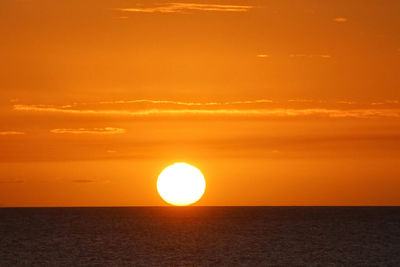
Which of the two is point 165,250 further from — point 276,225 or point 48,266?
point 276,225

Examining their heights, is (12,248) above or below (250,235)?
below

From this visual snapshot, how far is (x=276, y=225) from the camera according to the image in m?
113

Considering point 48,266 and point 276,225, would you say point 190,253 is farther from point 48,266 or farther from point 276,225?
point 276,225

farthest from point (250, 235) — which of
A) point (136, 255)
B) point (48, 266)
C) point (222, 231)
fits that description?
point (48, 266)

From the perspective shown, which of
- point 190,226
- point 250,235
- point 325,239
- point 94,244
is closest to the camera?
point 94,244

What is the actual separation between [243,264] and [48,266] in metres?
13.6

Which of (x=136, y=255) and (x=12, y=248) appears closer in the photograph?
(x=136, y=255)

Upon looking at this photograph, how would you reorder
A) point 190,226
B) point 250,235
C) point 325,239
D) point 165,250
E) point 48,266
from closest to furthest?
point 48,266 → point 165,250 → point 325,239 → point 250,235 → point 190,226

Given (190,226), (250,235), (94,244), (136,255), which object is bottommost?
(136,255)

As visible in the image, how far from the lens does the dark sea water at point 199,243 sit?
209 ft

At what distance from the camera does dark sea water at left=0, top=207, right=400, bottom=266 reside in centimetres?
6372

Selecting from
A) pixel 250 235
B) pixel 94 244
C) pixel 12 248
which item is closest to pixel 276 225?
pixel 250 235

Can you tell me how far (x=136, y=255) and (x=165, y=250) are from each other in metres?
5.09

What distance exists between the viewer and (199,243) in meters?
80.4
